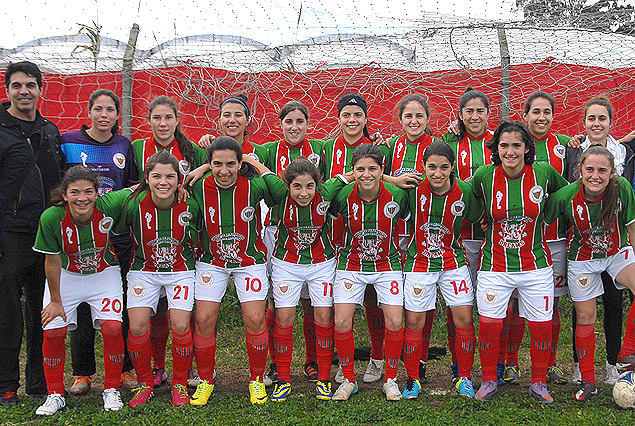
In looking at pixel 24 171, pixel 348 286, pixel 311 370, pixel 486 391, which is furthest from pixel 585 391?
pixel 24 171

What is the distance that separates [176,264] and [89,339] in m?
0.84

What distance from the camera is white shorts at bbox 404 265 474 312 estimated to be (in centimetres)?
359

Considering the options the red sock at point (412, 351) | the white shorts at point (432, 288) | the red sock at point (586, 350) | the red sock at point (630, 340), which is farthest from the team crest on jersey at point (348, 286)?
the red sock at point (630, 340)

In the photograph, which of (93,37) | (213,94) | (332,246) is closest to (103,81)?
(93,37)

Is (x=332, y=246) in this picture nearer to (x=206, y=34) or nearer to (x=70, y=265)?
(x=70, y=265)

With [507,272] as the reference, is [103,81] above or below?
above

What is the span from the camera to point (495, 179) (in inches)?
142

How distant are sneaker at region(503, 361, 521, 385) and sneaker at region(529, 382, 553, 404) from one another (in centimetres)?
30

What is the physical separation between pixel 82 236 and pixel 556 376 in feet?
10.4

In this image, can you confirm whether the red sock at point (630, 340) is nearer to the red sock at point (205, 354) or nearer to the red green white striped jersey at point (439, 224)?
the red green white striped jersey at point (439, 224)

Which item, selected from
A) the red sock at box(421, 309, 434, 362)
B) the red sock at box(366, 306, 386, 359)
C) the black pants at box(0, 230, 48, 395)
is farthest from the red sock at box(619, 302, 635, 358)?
the black pants at box(0, 230, 48, 395)

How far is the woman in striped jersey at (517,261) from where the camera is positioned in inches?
138

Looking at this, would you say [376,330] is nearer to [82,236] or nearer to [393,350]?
[393,350]

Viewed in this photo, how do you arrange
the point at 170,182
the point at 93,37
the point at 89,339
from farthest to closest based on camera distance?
the point at 93,37, the point at 89,339, the point at 170,182
